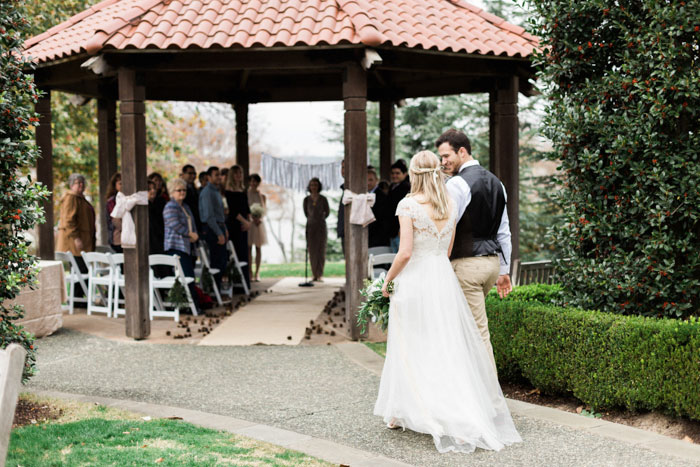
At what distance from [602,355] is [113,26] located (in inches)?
268

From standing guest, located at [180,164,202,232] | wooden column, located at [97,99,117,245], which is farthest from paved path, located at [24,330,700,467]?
wooden column, located at [97,99,117,245]

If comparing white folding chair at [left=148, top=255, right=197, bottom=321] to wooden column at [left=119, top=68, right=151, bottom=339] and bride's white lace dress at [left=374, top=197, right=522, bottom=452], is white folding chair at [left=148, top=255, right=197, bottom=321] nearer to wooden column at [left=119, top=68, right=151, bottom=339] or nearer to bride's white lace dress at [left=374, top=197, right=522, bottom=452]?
wooden column at [left=119, top=68, right=151, bottom=339]

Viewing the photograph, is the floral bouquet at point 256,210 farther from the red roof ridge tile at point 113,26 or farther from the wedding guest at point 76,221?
the red roof ridge tile at point 113,26

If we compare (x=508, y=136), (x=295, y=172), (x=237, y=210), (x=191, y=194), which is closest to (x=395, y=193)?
(x=508, y=136)

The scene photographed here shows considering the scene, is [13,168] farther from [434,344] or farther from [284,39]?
[284,39]

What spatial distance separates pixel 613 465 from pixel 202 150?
42301 millimetres

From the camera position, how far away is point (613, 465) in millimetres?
4859

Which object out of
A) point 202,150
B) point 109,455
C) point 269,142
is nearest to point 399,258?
point 109,455

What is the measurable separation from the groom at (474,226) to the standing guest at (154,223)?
262 inches

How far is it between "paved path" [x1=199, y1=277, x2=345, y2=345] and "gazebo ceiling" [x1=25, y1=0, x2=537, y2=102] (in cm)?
339

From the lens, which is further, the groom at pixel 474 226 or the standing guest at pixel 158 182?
the standing guest at pixel 158 182

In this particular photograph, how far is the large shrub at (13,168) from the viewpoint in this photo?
580 cm

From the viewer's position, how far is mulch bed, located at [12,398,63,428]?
5973 mm

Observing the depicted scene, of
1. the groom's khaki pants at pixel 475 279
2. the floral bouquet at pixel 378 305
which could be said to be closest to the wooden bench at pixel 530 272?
the groom's khaki pants at pixel 475 279
